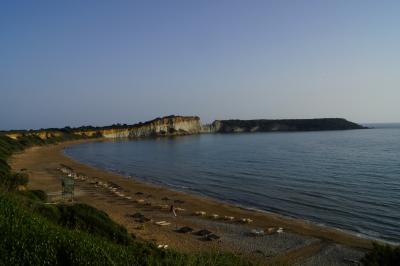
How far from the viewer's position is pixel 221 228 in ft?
82.3

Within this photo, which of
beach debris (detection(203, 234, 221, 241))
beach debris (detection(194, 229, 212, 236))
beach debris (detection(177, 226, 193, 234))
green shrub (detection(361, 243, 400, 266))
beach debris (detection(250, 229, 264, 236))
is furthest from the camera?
Answer: beach debris (detection(177, 226, 193, 234))

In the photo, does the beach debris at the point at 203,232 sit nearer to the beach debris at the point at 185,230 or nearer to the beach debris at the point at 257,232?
the beach debris at the point at 185,230

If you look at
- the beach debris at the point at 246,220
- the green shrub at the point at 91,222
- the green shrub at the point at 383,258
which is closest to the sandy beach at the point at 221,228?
the beach debris at the point at 246,220

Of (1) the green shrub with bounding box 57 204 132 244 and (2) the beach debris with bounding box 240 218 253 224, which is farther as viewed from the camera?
(2) the beach debris with bounding box 240 218 253 224

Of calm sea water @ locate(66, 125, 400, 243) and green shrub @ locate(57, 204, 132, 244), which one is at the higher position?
green shrub @ locate(57, 204, 132, 244)

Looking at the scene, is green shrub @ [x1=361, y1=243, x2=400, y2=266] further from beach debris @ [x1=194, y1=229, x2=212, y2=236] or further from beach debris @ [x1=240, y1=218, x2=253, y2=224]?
beach debris @ [x1=240, y1=218, x2=253, y2=224]

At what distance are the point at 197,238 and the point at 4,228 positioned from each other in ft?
50.7

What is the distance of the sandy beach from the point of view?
20.0 metres

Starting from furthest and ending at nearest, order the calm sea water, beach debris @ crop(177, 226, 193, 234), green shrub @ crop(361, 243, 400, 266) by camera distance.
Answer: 1. the calm sea water
2. beach debris @ crop(177, 226, 193, 234)
3. green shrub @ crop(361, 243, 400, 266)

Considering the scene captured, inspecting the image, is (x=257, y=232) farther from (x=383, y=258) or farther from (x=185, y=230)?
(x=383, y=258)

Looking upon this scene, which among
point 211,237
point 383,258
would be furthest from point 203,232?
point 383,258

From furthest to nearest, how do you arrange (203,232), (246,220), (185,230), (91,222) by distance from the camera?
(246,220) < (185,230) < (203,232) < (91,222)

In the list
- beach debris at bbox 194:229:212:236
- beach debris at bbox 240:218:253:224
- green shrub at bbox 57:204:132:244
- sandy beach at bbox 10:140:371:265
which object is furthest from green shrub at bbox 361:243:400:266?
beach debris at bbox 240:218:253:224

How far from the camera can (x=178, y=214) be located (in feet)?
95.1
